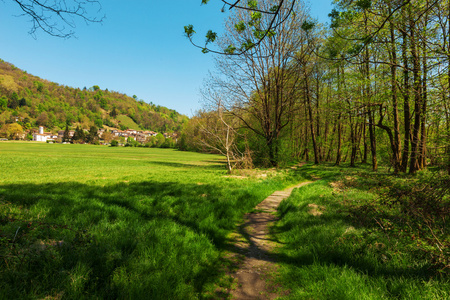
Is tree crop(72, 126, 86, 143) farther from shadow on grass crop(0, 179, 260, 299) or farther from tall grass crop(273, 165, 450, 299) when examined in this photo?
tall grass crop(273, 165, 450, 299)

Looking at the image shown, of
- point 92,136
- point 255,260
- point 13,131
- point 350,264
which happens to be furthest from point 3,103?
point 350,264

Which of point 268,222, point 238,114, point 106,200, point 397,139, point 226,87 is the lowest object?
point 268,222

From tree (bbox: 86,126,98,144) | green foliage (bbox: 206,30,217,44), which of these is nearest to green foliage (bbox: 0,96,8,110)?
tree (bbox: 86,126,98,144)

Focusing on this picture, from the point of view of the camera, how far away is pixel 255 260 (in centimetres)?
428

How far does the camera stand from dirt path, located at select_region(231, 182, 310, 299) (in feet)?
10.8

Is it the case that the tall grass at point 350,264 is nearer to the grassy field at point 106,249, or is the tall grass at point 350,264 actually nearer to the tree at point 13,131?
the grassy field at point 106,249

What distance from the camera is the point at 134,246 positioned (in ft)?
12.7

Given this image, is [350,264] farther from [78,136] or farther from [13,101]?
[13,101]

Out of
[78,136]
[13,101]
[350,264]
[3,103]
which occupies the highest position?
[13,101]

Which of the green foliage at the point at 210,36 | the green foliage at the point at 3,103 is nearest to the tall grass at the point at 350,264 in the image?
the green foliage at the point at 210,36

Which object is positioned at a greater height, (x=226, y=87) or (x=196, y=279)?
(x=226, y=87)

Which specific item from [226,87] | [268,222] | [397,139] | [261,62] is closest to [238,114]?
A: [226,87]

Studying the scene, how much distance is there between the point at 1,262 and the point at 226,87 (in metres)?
19.9

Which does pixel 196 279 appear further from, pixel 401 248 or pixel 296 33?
pixel 296 33
